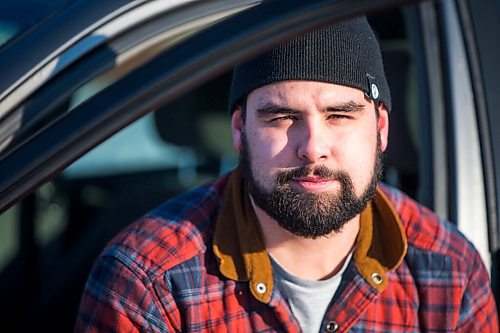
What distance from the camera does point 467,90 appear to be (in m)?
2.33

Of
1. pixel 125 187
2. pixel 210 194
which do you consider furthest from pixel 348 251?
pixel 125 187

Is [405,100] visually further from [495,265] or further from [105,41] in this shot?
[105,41]

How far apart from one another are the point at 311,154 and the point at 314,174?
48mm

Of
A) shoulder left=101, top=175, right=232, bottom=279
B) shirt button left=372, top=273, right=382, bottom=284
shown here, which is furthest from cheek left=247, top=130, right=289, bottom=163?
shirt button left=372, top=273, right=382, bottom=284

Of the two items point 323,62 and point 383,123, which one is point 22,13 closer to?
point 323,62

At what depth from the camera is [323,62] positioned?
206 cm

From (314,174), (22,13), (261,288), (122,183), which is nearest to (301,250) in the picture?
(261,288)

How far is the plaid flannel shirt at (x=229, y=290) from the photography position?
2053 mm

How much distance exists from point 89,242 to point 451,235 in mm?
1530

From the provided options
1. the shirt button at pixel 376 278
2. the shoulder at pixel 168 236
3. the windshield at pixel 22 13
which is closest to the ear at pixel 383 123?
the shirt button at pixel 376 278

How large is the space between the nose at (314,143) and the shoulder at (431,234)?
405 millimetres

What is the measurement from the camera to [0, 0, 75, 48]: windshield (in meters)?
1.76

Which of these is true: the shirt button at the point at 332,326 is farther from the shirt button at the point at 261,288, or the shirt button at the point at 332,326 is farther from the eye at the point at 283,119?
the eye at the point at 283,119

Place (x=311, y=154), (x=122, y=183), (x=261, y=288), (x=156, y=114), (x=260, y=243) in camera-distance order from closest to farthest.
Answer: (x=311, y=154)
(x=261, y=288)
(x=260, y=243)
(x=156, y=114)
(x=122, y=183)
